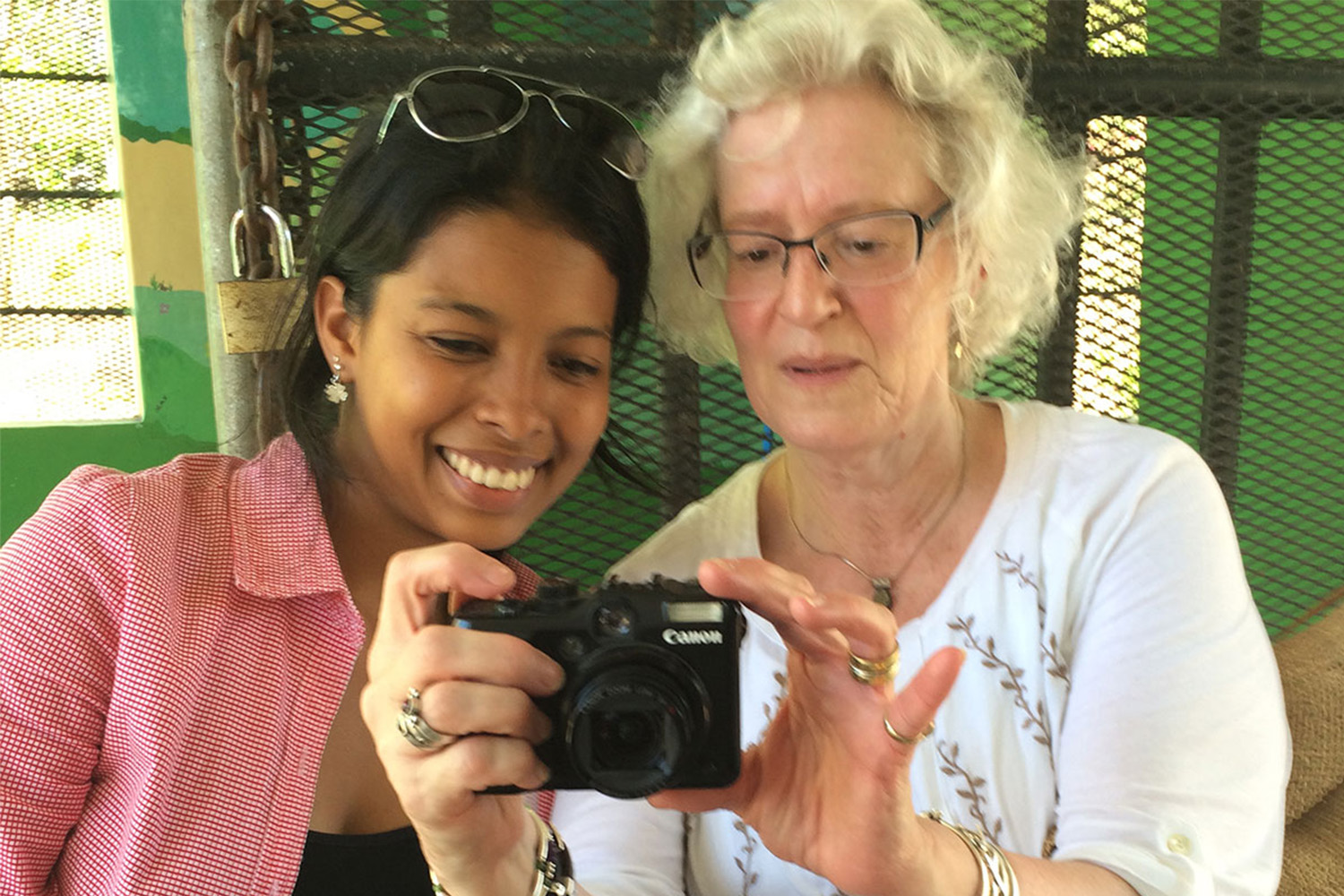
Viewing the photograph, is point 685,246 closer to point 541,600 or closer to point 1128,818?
point 541,600

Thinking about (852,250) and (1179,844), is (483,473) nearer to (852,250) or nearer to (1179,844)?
(852,250)

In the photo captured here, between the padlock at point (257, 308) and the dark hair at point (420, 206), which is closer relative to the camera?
the dark hair at point (420, 206)

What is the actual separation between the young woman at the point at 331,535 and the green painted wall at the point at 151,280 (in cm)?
88

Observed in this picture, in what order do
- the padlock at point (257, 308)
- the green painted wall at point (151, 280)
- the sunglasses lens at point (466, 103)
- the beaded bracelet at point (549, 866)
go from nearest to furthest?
the beaded bracelet at point (549, 866) < the sunglasses lens at point (466, 103) < the padlock at point (257, 308) < the green painted wall at point (151, 280)

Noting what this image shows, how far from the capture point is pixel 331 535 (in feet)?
3.95

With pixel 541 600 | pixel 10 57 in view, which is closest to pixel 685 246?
pixel 541 600

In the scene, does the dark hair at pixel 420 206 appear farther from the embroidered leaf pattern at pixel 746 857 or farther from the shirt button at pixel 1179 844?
the shirt button at pixel 1179 844

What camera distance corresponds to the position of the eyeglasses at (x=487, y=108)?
1.11 metres

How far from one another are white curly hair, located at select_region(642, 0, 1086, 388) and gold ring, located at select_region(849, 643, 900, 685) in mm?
506

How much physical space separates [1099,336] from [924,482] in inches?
20.7

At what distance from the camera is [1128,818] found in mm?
911

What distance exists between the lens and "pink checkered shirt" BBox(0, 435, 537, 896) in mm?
1004

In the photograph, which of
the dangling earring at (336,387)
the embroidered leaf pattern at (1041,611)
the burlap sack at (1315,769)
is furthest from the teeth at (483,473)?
the burlap sack at (1315,769)

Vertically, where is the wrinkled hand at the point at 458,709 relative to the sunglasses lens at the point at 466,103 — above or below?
below
